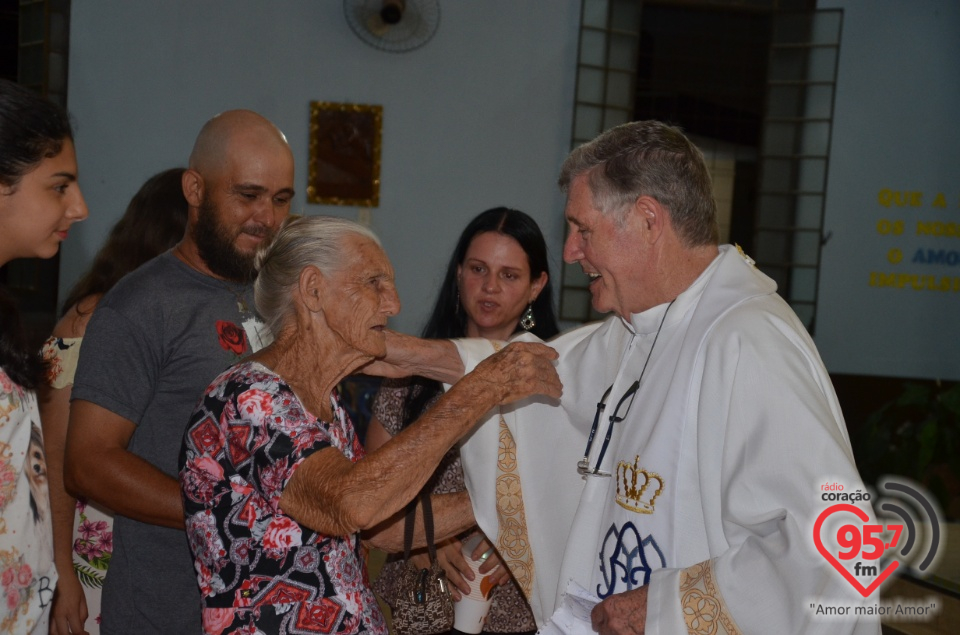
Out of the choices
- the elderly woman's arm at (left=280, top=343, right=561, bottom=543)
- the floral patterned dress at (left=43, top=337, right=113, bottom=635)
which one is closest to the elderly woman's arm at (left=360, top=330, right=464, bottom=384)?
the elderly woman's arm at (left=280, top=343, right=561, bottom=543)

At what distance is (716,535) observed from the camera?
173 centimetres

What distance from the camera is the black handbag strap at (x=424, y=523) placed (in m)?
2.20

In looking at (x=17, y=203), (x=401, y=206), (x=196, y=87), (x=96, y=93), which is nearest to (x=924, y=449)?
(x=401, y=206)

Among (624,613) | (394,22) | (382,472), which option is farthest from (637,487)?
(394,22)

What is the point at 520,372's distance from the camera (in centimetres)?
201

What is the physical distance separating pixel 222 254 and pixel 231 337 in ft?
0.75

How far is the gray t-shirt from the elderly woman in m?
0.47

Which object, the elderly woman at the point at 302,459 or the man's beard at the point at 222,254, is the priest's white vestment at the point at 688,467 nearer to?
the elderly woman at the point at 302,459

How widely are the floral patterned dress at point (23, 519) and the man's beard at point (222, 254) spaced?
83 centimetres

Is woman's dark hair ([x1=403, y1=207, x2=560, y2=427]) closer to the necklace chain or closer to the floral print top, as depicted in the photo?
the necklace chain

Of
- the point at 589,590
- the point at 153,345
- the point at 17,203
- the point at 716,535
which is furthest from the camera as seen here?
the point at 153,345

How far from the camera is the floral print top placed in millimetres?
1630

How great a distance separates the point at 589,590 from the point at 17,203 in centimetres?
135

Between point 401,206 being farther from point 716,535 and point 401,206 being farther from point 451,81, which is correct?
point 716,535
